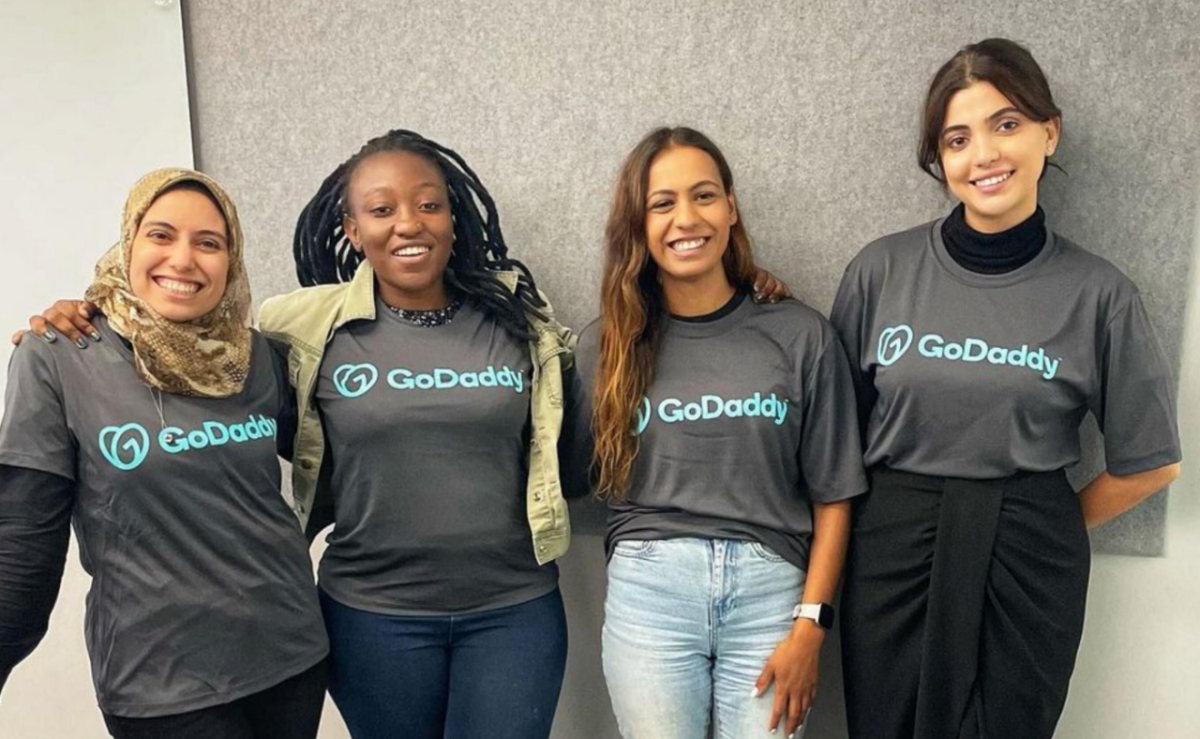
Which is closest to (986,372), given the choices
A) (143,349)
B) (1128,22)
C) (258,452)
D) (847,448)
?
(847,448)

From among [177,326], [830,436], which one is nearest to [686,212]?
[830,436]

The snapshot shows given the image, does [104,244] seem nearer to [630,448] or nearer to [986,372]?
[630,448]

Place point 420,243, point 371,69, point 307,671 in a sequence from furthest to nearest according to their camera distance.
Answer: point 371,69, point 420,243, point 307,671

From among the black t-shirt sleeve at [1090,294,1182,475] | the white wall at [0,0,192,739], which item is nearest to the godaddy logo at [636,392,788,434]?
the black t-shirt sleeve at [1090,294,1182,475]

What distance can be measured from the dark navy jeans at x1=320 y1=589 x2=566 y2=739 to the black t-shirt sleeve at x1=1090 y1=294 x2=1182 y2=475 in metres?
0.96

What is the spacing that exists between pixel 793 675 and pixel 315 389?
0.87 metres

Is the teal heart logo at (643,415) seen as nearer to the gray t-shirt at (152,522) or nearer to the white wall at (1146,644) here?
the gray t-shirt at (152,522)

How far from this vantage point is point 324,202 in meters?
1.63

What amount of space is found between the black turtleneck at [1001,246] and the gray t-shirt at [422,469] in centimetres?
73

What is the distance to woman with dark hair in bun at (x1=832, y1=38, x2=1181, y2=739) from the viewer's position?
4.40ft

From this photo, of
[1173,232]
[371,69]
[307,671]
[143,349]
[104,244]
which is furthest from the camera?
[104,244]

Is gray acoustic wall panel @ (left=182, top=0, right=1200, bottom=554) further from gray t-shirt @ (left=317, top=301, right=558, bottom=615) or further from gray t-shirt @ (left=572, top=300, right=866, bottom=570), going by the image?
gray t-shirt @ (left=317, top=301, right=558, bottom=615)

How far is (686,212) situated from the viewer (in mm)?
1412

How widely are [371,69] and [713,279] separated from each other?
2.76ft
